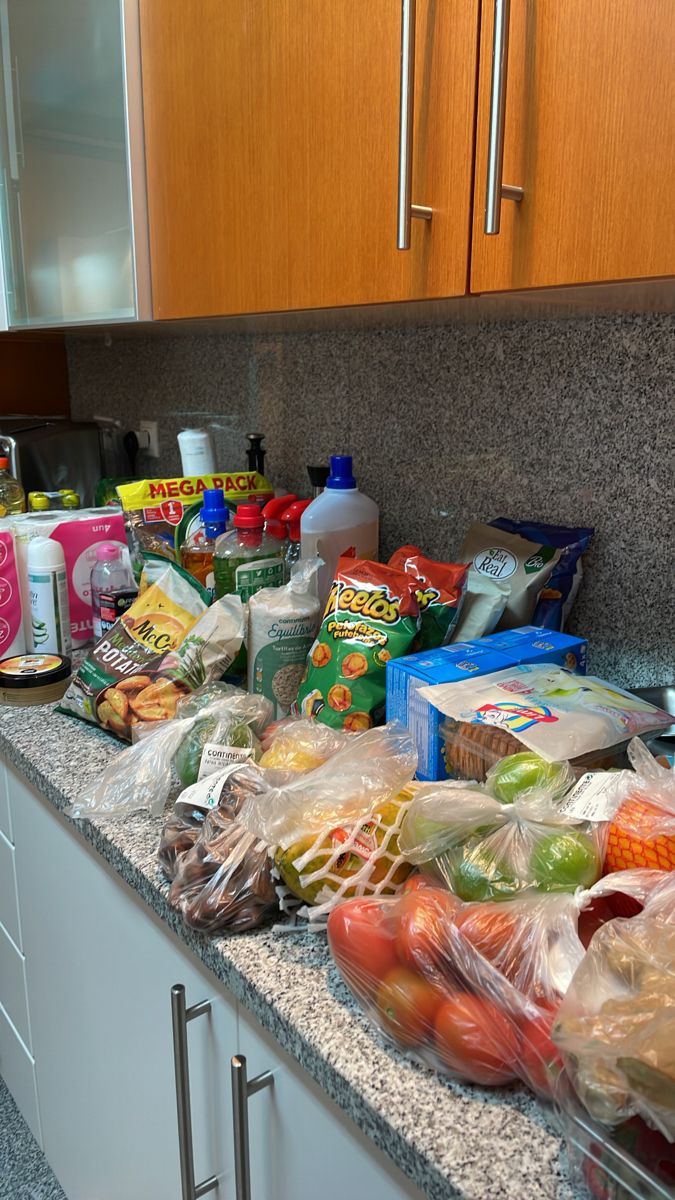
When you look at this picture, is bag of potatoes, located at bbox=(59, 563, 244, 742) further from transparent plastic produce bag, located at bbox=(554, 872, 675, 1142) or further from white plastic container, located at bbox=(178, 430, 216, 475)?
transparent plastic produce bag, located at bbox=(554, 872, 675, 1142)

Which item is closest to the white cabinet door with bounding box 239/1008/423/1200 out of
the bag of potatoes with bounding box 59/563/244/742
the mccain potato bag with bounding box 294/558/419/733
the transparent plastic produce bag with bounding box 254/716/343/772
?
the transparent plastic produce bag with bounding box 254/716/343/772

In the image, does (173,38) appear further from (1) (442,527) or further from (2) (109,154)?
(1) (442,527)

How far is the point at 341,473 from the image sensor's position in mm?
1145

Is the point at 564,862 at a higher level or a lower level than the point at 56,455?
lower

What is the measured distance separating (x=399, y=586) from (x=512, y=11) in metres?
0.51

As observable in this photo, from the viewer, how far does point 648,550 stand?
936 mm

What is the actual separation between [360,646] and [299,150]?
0.50 m

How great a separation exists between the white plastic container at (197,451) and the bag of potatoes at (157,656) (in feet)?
1.09

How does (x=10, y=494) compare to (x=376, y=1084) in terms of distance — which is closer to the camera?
(x=376, y=1084)

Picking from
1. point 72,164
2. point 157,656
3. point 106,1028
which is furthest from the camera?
point 72,164

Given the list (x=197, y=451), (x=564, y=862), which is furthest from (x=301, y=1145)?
(x=197, y=451)

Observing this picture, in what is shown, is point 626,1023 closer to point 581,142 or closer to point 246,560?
point 581,142

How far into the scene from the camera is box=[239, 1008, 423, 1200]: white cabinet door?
55 centimetres

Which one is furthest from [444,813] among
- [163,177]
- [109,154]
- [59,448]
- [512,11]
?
[59,448]
